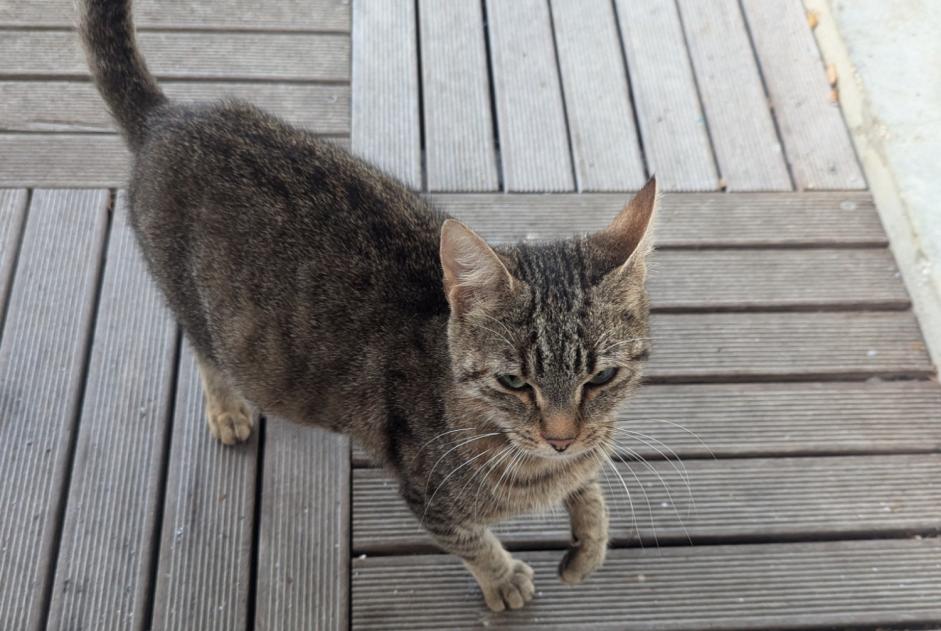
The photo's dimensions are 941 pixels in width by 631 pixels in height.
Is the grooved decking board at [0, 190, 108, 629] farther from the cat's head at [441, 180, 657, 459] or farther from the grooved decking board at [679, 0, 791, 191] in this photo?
the grooved decking board at [679, 0, 791, 191]

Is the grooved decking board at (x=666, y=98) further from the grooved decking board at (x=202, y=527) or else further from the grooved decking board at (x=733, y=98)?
the grooved decking board at (x=202, y=527)

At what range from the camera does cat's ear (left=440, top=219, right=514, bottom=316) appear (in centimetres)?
139

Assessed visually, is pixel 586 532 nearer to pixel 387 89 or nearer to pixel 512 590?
pixel 512 590

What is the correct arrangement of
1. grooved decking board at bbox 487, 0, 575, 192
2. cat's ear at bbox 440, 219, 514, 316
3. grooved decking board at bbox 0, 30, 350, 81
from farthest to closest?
1. grooved decking board at bbox 0, 30, 350, 81
2. grooved decking board at bbox 487, 0, 575, 192
3. cat's ear at bbox 440, 219, 514, 316

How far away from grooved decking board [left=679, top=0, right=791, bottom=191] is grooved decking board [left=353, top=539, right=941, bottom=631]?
3.99 feet

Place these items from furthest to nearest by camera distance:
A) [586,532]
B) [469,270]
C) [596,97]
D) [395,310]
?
[596,97] < [586,532] < [395,310] < [469,270]

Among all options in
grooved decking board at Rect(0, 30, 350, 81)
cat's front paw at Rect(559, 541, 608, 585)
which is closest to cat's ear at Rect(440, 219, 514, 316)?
cat's front paw at Rect(559, 541, 608, 585)

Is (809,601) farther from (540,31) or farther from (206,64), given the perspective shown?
(206,64)

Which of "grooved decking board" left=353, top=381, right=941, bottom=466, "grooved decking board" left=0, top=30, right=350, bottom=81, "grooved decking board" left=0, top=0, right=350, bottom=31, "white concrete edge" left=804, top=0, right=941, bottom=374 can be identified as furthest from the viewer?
"grooved decking board" left=0, top=0, right=350, bottom=31

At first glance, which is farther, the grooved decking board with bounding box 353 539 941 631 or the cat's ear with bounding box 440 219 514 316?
the grooved decking board with bounding box 353 539 941 631

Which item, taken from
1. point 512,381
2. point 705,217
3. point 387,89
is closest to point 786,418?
point 705,217

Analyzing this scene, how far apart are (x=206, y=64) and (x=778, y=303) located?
2.08 metres

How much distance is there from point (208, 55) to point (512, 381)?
77.6 inches

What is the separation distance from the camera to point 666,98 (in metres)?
2.82
